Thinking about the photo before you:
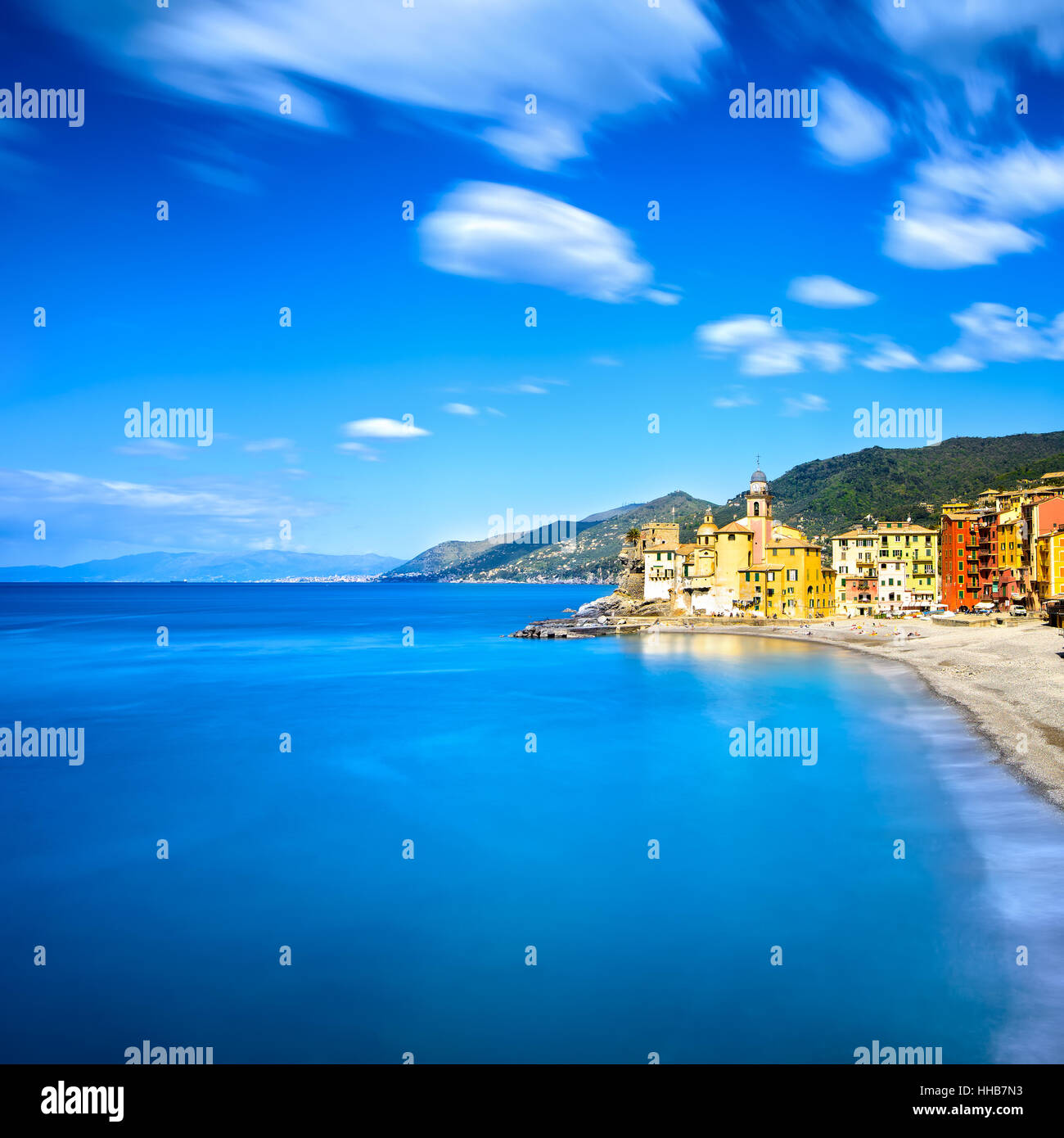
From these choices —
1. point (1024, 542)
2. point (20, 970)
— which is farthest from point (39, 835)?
point (1024, 542)

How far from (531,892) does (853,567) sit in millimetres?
89527

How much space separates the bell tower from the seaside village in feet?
0.32

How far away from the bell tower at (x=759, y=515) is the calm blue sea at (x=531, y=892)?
2083 inches

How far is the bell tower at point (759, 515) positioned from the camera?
9000cm

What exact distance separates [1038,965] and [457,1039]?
377 inches

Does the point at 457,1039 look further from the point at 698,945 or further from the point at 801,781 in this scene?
the point at 801,781

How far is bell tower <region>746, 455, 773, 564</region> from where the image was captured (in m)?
90.0
